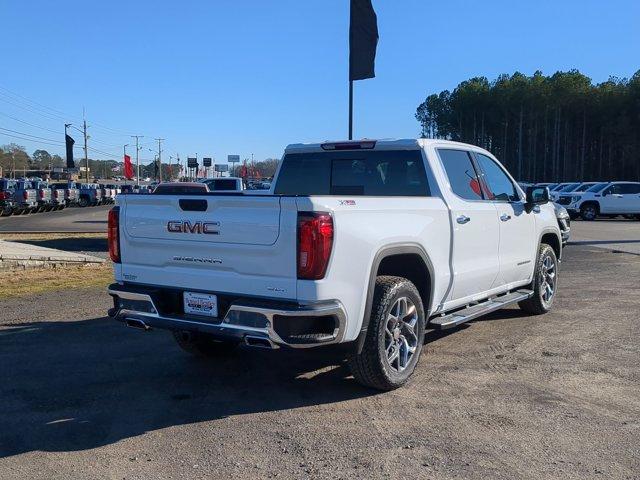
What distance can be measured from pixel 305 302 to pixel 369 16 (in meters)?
10.5

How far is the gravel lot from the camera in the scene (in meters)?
3.89

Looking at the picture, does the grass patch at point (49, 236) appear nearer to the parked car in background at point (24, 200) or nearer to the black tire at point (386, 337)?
the parked car in background at point (24, 200)

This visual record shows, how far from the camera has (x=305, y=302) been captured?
4375mm

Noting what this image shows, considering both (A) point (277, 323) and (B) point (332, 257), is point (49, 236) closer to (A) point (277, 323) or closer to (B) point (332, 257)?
(A) point (277, 323)

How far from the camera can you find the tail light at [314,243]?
430 centimetres

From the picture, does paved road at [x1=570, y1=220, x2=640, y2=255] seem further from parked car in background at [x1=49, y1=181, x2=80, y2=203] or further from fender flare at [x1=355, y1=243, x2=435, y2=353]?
parked car in background at [x1=49, y1=181, x2=80, y2=203]

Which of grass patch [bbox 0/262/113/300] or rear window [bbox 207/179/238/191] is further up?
rear window [bbox 207/179/238/191]

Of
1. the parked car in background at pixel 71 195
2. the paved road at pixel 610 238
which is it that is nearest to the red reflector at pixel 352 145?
the paved road at pixel 610 238

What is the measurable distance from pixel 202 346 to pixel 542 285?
4.31 m

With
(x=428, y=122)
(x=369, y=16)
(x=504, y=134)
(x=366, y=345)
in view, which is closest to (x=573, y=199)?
(x=369, y=16)

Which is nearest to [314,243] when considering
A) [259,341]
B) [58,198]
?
[259,341]

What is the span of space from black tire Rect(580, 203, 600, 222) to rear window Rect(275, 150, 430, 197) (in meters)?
27.7

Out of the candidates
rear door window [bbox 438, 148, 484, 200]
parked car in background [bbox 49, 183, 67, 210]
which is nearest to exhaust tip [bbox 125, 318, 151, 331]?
rear door window [bbox 438, 148, 484, 200]

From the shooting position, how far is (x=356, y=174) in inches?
255
